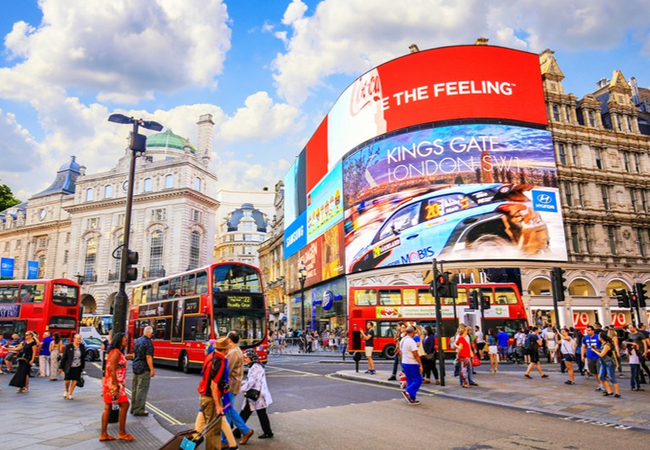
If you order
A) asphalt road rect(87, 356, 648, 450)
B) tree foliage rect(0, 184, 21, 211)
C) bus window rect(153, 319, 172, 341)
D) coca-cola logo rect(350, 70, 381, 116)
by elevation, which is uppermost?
coca-cola logo rect(350, 70, 381, 116)

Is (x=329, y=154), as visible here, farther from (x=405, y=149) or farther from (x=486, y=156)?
(x=486, y=156)

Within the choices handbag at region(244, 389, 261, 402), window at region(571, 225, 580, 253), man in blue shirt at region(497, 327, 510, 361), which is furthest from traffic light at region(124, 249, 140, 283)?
window at region(571, 225, 580, 253)

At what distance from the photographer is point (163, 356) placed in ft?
66.6

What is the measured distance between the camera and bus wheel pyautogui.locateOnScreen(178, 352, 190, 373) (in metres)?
18.2

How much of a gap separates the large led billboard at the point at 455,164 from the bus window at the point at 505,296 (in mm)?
7970

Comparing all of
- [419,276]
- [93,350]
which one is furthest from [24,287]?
[419,276]

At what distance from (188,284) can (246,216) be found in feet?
261

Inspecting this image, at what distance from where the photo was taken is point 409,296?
81.4 feet

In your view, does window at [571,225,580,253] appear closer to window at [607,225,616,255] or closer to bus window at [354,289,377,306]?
window at [607,225,616,255]

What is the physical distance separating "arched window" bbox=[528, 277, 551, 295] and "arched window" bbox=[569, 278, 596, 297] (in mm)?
2428

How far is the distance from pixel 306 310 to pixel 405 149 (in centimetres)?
2376

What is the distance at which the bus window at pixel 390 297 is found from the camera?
81.5 feet

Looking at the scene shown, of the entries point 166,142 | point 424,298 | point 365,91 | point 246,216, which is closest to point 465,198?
point 424,298

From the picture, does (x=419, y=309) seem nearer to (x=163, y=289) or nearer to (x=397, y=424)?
(x=163, y=289)
